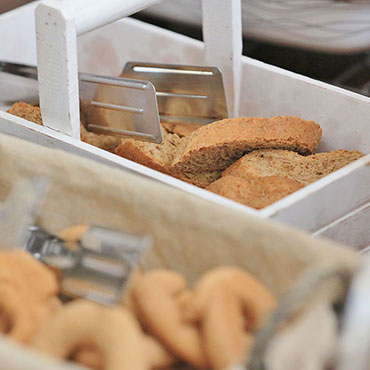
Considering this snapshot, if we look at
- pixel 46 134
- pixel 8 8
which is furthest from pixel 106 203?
pixel 8 8

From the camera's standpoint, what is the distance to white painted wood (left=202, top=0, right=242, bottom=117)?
108cm

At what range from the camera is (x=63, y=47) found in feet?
2.84

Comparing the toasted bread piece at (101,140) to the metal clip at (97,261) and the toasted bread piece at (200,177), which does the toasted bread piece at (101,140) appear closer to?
the toasted bread piece at (200,177)

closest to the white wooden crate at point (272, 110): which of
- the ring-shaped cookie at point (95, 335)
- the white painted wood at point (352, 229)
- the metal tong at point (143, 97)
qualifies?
the white painted wood at point (352, 229)

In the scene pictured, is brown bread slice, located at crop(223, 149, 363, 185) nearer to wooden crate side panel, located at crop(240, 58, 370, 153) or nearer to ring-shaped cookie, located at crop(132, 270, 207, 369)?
wooden crate side panel, located at crop(240, 58, 370, 153)

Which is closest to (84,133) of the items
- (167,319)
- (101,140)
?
(101,140)

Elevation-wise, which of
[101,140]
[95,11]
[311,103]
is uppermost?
[95,11]

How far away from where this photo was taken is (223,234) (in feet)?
1.87

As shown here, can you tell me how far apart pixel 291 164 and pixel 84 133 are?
365mm

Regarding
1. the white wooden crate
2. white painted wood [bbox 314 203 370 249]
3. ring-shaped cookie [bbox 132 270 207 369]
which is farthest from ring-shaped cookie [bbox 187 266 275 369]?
white painted wood [bbox 314 203 370 249]

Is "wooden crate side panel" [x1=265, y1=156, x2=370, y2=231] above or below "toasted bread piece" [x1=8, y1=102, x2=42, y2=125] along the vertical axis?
above

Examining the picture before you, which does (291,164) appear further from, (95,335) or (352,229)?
(95,335)

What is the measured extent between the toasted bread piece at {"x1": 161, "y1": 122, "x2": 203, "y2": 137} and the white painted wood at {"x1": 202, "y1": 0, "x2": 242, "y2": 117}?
0.10 m

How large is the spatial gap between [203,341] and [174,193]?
0.15 m
